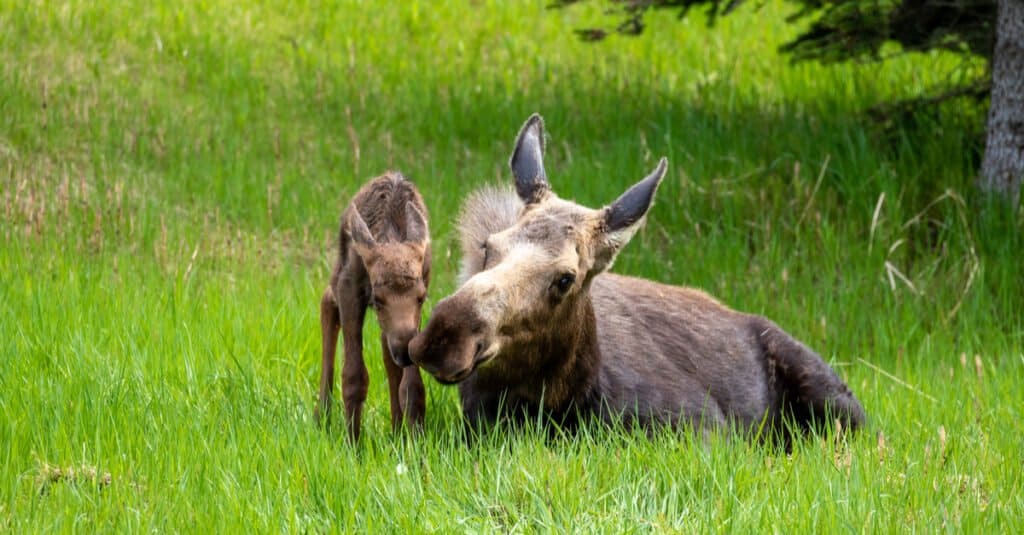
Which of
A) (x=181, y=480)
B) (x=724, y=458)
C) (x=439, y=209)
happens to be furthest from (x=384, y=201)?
(x=439, y=209)

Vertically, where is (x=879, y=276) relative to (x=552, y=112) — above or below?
below

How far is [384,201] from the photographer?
6.46 metres

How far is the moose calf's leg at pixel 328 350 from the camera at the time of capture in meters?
6.77

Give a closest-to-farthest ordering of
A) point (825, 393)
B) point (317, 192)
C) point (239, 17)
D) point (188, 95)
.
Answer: point (825, 393)
point (317, 192)
point (188, 95)
point (239, 17)

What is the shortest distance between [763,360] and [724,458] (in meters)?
2.10

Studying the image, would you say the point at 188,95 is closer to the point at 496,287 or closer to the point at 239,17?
the point at 239,17

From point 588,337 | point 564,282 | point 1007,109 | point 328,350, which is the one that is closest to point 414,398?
point 328,350

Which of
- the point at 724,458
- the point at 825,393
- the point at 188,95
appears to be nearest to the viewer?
the point at 724,458

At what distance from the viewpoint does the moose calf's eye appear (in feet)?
21.2

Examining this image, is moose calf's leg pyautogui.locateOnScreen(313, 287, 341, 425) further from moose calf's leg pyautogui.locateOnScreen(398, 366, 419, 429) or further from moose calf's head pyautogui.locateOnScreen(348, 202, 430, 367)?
moose calf's head pyautogui.locateOnScreen(348, 202, 430, 367)

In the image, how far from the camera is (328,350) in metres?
6.79

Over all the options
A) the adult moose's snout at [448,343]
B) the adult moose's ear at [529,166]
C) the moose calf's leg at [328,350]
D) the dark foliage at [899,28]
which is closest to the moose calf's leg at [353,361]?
the moose calf's leg at [328,350]

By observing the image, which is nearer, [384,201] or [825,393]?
[384,201]

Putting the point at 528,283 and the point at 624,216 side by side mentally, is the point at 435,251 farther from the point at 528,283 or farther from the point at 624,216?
the point at 528,283
